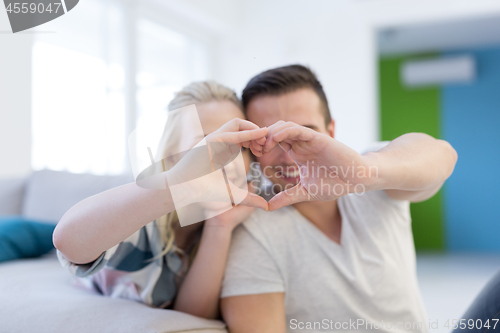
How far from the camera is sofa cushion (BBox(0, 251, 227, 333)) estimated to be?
2.35 ft

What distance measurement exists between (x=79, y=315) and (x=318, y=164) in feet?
1.77

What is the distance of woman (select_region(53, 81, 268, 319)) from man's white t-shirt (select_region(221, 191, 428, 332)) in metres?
0.05

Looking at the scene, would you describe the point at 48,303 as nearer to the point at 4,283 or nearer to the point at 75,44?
the point at 4,283

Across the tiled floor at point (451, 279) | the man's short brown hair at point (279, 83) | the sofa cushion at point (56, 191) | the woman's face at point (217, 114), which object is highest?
the man's short brown hair at point (279, 83)

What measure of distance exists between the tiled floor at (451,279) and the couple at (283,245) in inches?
26.4

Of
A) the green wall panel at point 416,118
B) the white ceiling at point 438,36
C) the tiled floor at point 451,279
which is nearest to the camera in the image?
the tiled floor at point 451,279

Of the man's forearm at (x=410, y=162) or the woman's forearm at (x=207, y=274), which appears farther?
the woman's forearm at (x=207, y=274)

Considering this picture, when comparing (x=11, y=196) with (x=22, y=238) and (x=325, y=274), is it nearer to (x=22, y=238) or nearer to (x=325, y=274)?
(x=22, y=238)

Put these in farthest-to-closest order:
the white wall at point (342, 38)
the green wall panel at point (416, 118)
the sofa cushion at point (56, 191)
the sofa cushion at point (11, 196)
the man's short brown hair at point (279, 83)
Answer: the green wall panel at point (416, 118), the white wall at point (342, 38), the sofa cushion at point (11, 196), the sofa cushion at point (56, 191), the man's short brown hair at point (279, 83)

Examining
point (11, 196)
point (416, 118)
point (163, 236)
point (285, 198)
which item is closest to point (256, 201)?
point (285, 198)

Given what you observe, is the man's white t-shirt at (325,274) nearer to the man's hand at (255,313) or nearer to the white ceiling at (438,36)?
the man's hand at (255,313)

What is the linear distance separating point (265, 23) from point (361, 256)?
149 inches

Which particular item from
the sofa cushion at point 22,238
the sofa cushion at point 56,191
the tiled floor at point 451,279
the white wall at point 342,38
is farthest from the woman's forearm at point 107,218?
the white wall at point 342,38

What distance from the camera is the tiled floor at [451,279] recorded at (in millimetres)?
2383
